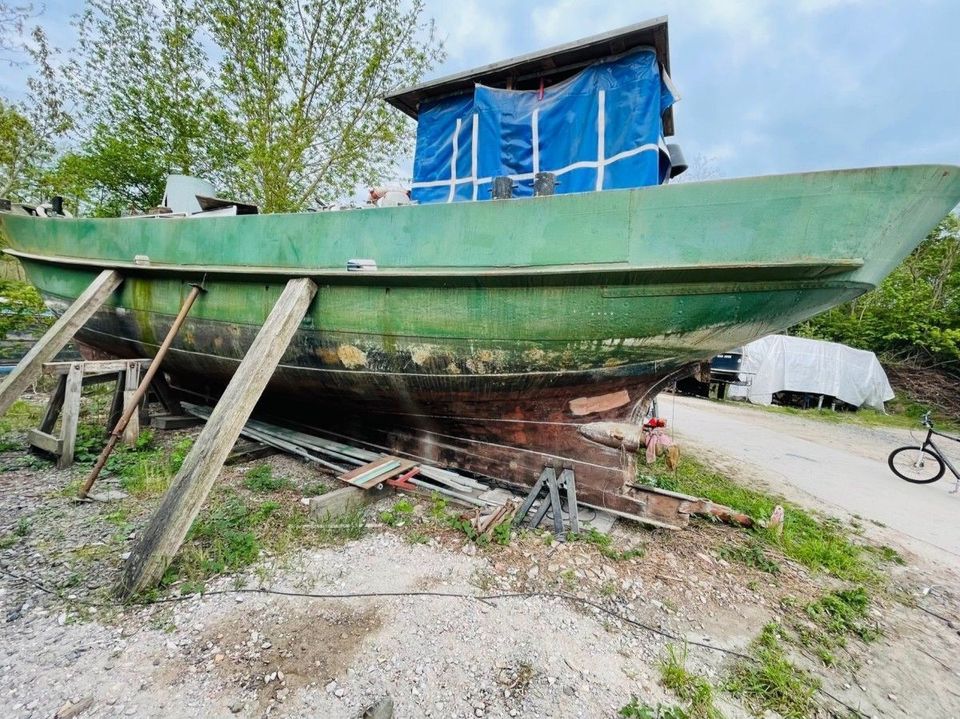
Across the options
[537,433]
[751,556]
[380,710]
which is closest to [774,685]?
[751,556]

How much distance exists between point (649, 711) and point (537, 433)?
1591 millimetres

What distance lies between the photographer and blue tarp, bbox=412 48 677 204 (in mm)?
2508

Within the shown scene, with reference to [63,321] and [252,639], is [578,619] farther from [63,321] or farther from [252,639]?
[63,321]

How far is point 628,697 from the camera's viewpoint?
54.1 inches

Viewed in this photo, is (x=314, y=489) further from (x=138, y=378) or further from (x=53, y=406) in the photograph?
(x=53, y=406)

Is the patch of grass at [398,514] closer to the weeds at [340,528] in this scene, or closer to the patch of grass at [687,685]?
the weeds at [340,528]

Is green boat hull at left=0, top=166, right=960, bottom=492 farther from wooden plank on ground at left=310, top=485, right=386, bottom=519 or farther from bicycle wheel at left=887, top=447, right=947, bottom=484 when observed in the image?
bicycle wheel at left=887, top=447, right=947, bottom=484

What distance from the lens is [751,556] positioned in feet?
7.73

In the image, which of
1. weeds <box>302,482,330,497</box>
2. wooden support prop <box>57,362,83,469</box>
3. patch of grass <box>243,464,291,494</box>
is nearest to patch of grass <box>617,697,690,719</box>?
weeds <box>302,482,330,497</box>

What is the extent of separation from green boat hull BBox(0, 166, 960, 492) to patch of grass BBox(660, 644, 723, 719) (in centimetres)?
134

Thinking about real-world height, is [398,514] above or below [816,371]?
below

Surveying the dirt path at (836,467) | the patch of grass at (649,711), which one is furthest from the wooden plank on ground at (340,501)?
the dirt path at (836,467)

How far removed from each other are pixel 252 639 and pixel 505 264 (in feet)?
6.65

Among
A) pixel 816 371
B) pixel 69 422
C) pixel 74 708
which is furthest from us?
pixel 816 371
